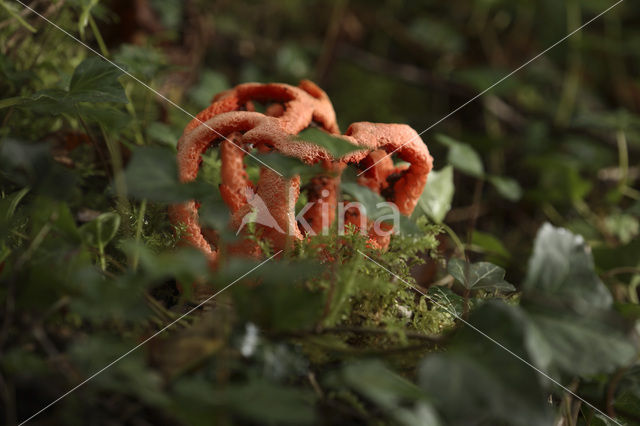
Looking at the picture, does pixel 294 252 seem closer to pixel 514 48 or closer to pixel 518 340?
pixel 518 340

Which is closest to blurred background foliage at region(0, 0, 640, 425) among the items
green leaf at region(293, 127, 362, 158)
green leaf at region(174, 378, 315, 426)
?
green leaf at region(174, 378, 315, 426)

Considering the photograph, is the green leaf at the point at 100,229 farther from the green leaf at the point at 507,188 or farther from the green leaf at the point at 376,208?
the green leaf at the point at 507,188

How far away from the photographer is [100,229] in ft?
2.59

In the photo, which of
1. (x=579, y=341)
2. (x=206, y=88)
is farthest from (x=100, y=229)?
(x=206, y=88)

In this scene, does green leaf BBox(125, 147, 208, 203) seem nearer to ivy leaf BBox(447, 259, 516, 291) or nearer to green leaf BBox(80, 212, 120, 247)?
green leaf BBox(80, 212, 120, 247)

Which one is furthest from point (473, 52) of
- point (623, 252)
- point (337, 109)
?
point (623, 252)

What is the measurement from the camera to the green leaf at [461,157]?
4.76 ft

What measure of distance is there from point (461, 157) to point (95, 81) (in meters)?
1.03

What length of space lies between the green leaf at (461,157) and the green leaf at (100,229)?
968 mm

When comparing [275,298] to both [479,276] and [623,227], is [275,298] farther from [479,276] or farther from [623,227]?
[623,227]

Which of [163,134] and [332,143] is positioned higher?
[332,143]

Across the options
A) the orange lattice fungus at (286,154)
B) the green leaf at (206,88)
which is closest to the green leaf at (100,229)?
the orange lattice fungus at (286,154)

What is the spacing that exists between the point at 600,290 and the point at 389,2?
7.84ft

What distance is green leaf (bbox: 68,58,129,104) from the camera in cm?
92
